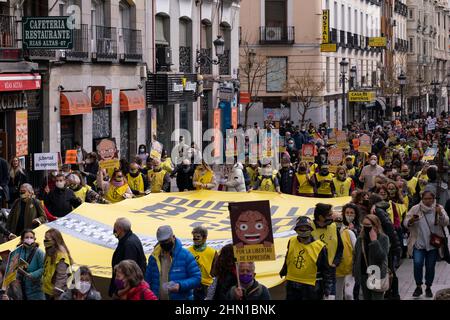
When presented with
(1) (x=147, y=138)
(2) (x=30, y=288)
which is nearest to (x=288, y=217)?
(2) (x=30, y=288)

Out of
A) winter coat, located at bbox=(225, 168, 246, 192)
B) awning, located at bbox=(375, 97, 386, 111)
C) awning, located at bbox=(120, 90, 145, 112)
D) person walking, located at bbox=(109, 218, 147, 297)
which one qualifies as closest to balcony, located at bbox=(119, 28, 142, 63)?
awning, located at bbox=(120, 90, 145, 112)

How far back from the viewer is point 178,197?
1877 centimetres

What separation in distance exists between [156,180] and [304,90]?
36004 mm

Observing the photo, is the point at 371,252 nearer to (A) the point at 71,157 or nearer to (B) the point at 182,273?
(B) the point at 182,273

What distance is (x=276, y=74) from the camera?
60250 mm

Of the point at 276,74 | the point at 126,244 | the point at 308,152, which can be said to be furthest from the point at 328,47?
the point at 126,244

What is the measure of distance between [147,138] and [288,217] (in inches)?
776

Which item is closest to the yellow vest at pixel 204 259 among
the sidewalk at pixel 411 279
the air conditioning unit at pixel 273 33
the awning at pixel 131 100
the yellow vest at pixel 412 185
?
the sidewalk at pixel 411 279

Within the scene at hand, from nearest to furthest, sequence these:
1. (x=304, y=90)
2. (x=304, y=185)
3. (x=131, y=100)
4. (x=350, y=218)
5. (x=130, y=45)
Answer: (x=350, y=218) → (x=304, y=185) → (x=131, y=100) → (x=130, y=45) → (x=304, y=90)

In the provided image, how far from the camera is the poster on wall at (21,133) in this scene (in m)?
26.4

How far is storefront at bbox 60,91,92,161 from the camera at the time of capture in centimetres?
2916

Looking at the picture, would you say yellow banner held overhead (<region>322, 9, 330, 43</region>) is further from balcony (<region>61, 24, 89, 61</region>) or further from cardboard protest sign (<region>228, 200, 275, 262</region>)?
cardboard protest sign (<region>228, 200, 275, 262</region>)

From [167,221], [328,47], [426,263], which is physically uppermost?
[328,47]
